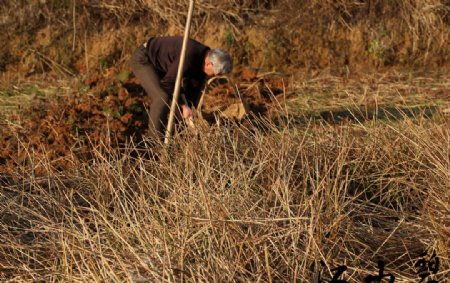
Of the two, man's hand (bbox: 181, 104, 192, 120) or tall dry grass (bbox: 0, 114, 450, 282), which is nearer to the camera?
tall dry grass (bbox: 0, 114, 450, 282)

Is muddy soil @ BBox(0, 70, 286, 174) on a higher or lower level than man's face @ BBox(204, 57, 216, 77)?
lower

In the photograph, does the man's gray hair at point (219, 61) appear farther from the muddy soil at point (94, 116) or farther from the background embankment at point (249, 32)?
the background embankment at point (249, 32)

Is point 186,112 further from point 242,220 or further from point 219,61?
point 242,220

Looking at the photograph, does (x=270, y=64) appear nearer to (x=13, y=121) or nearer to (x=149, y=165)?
(x=13, y=121)

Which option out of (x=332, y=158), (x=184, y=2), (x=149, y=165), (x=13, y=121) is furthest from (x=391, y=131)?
(x=184, y=2)

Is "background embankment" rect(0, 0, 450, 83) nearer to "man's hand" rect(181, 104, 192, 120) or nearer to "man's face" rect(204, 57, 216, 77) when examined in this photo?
"man's face" rect(204, 57, 216, 77)

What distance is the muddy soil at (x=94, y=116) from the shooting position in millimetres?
6566

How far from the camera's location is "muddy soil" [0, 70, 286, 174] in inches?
259

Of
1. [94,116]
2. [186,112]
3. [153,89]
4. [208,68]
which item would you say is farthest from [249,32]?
[186,112]

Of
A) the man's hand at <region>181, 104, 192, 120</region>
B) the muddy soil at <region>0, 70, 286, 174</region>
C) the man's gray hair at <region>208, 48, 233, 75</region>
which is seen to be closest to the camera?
the man's hand at <region>181, 104, 192, 120</region>

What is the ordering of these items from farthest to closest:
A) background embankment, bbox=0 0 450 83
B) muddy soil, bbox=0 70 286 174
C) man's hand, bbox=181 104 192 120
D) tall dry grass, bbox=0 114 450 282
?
background embankment, bbox=0 0 450 83 < muddy soil, bbox=0 70 286 174 < man's hand, bbox=181 104 192 120 < tall dry grass, bbox=0 114 450 282

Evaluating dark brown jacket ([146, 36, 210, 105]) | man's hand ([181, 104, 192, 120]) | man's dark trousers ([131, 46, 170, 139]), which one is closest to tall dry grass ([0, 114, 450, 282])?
man's hand ([181, 104, 192, 120])

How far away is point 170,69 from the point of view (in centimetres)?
647

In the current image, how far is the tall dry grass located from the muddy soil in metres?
1.25
